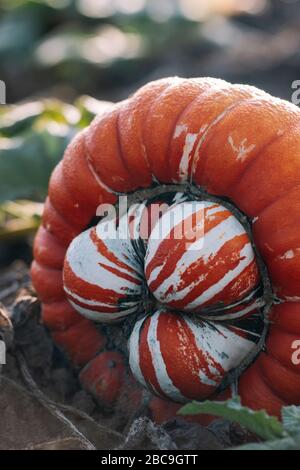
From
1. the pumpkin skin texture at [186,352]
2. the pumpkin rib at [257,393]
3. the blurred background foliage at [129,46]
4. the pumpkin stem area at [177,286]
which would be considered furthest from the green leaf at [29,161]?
the blurred background foliage at [129,46]

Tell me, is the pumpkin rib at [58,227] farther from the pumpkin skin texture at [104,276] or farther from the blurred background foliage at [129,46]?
the blurred background foliage at [129,46]

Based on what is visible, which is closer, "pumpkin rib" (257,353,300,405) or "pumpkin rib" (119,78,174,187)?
"pumpkin rib" (257,353,300,405)

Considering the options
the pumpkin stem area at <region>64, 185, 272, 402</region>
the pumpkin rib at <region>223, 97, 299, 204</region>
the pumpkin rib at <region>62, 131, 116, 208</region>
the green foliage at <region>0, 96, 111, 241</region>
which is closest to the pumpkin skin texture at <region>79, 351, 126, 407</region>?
the pumpkin stem area at <region>64, 185, 272, 402</region>

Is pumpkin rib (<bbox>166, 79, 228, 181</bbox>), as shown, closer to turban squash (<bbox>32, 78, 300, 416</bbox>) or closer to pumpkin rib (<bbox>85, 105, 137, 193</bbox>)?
turban squash (<bbox>32, 78, 300, 416</bbox>)

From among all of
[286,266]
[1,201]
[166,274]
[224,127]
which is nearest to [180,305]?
[166,274]

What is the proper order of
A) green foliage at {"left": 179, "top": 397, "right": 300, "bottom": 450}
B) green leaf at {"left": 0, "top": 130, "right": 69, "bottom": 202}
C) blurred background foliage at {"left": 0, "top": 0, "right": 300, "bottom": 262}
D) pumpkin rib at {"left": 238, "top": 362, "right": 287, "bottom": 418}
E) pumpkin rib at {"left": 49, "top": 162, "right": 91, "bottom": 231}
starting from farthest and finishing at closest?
blurred background foliage at {"left": 0, "top": 0, "right": 300, "bottom": 262}
green leaf at {"left": 0, "top": 130, "right": 69, "bottom": 202}
pumpkin rib at {"left": 49, "top": 162, "right": 91, "bottom": 231}
pumpkin rib at {"left": 238, "top": 362, "right": 287, "bottom": 418}
green foliage at {"left": 179, "top": 397, "right": 300, "bottom": 450}

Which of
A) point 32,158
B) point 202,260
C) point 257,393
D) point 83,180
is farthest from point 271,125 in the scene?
point 32,158

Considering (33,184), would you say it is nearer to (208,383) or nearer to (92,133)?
(92,133)
